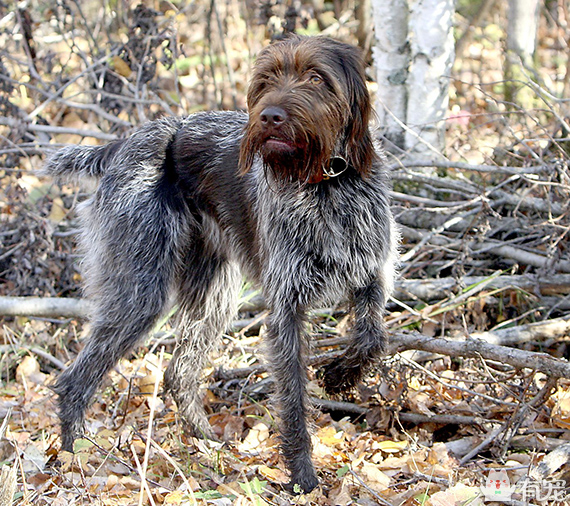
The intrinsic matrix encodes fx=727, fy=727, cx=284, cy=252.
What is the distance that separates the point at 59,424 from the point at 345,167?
2238 millimetres

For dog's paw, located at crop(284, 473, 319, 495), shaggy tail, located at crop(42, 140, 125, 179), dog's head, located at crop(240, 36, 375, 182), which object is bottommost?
dog's paw, located at crop(284, 473, 319, 495)

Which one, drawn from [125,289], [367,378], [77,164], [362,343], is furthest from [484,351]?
[77,164]

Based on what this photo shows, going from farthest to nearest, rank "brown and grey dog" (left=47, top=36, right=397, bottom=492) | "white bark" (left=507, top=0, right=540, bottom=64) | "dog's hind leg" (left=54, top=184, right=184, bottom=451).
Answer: "white bark" (left=507, top=0, right=540, bottom=64) < "dog's hind leg" (left=54, top=184, right=184, bottom=451) < "brown and grey dog" (left=47, top=36, right=397, bottom=492)

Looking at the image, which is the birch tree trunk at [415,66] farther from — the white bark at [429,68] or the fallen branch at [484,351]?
the fallen branch at [484,351]

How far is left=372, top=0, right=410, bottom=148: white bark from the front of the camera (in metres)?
5.95

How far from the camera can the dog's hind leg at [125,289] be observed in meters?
4.23

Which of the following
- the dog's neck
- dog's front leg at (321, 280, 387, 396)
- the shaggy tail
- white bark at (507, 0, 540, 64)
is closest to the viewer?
the dog's neck

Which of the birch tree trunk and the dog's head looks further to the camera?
the birch tree trunk

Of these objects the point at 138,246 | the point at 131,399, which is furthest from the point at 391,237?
the point at 131,399

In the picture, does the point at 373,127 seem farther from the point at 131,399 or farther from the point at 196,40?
the point at 196,40

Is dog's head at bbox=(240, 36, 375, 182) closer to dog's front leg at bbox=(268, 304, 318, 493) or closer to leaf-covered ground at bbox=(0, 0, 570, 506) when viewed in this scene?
dog's front leg at bbox=(268, 304, 318, 493)

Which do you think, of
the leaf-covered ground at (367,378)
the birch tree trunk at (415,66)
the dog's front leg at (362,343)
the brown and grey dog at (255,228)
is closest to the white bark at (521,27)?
the leaf-covered ground at (367,378)

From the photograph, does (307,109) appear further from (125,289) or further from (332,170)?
(125,289)

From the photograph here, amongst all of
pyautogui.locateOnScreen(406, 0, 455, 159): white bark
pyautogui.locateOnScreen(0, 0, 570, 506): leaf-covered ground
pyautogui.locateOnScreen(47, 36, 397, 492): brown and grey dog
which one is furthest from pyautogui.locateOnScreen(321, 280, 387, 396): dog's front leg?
pyautogui.locateOnScreen(406, 0, 455, 159): white bark
